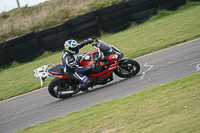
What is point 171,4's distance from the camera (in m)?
15.5

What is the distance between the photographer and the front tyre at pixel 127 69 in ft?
25.6

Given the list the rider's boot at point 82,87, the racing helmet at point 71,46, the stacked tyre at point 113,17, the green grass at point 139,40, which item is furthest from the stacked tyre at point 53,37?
the racing helmet at point 71,46

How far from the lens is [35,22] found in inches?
659

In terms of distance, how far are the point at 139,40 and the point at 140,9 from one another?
11.3ft

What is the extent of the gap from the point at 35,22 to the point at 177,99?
13.5m

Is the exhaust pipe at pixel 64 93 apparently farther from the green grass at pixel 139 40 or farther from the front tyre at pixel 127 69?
the green grass at pixel 139 40

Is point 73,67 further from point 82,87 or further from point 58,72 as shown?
point 82,87

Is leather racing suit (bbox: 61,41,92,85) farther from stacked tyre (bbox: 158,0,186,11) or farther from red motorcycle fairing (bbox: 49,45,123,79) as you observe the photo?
stacked tyre (bbox: 158,0,186,11)

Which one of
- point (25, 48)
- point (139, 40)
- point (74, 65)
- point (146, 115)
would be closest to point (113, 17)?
point (139, 40)

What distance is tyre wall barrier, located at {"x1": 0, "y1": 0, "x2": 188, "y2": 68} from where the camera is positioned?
1404 cm

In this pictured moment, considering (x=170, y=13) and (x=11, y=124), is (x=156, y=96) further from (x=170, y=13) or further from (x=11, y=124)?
(x=170, y=13)

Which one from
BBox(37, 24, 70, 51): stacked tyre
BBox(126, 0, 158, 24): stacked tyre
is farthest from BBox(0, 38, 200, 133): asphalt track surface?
BBox(126, 0, 158, 24): stacked tyre

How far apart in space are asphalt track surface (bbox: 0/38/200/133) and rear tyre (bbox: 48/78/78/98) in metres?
0.26

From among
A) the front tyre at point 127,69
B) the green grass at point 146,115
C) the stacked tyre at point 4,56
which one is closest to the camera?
the green grass at point 146,115
